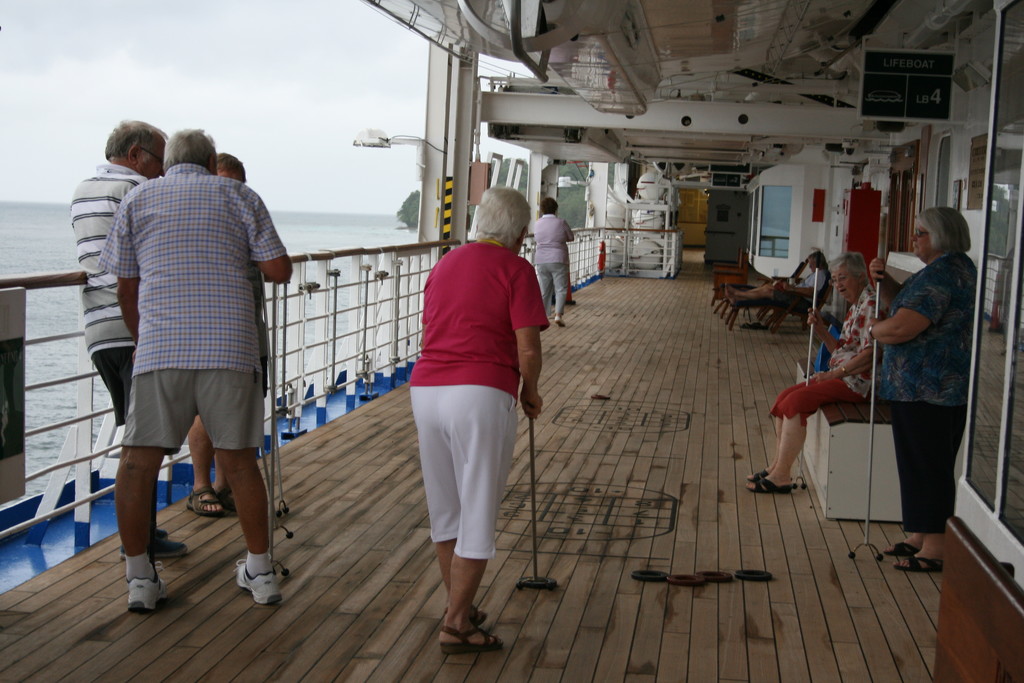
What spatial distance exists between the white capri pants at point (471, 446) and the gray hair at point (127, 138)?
1.24 metres

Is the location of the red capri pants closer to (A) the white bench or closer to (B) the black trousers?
(A) the white bench

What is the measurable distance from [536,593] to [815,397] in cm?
174

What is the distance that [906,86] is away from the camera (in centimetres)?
624

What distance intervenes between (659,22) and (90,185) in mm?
3461

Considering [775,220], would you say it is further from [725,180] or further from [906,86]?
[906,86]

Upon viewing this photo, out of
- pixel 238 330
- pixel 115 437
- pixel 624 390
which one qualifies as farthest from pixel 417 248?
pixel 238 330

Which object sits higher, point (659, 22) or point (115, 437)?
point (659, 22)

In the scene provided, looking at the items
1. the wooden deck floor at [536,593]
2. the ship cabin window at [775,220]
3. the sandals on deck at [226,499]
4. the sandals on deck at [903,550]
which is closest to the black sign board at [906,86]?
the wooden deck floor at [536,593]

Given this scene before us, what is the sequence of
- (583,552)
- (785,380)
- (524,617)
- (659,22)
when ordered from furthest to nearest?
(785,380) → (659,22) → (583,552) → (524,617)

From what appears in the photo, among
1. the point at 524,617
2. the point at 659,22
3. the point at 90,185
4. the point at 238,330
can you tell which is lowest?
the point at 524,617

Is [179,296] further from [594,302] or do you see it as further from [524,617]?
[594,302]

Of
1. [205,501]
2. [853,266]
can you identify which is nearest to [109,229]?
[205,501]

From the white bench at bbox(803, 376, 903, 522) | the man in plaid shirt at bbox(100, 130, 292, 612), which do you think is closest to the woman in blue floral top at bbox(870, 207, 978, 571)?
the white bench at bbox(803, 376, 903, 522)

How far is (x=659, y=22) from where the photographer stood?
5.63 meters
